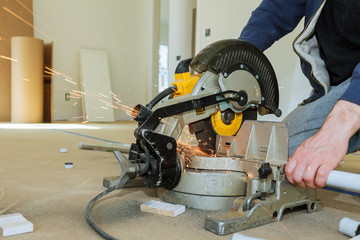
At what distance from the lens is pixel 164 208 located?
1304mm

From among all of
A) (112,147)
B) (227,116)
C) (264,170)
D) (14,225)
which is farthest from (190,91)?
(112,147)

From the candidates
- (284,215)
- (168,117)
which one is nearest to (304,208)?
(284,215)

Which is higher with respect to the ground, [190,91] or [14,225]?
[190,91]

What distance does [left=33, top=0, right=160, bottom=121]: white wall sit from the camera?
7152mm

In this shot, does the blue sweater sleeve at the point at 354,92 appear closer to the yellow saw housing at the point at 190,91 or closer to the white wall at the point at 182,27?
the yellow saw housing at the point at 190,91

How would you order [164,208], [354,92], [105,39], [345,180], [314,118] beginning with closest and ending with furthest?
1. [345,180]
2. [354,92]
3. [164,208]
4. [314,118]
5. [105,39]

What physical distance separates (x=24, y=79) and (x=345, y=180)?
641 centimetres

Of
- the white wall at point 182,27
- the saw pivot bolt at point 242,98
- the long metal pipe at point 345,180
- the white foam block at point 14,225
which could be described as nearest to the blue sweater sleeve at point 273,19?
the saw pivot bolt at point 242,98

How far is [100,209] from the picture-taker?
1.36 metres

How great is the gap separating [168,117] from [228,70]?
32cm

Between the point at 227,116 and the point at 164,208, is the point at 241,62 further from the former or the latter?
the point at 164,208

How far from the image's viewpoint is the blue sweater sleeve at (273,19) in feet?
6.20

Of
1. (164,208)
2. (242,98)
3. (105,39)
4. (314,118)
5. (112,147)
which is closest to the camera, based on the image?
(164,208)

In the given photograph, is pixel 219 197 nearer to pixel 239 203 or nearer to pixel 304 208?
pixel 239 203
